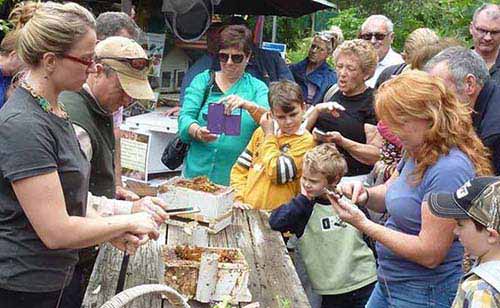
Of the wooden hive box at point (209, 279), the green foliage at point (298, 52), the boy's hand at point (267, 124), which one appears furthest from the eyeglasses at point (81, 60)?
the green foliage at point (298, 52)

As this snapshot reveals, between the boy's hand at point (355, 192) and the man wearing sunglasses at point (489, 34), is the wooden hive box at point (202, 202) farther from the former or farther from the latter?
the man wearing sunglasses at point (489, 34)

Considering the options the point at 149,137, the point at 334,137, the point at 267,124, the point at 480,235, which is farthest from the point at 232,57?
the point at 480,235

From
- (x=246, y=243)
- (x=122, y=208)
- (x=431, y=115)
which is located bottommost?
(x=246, y=243)

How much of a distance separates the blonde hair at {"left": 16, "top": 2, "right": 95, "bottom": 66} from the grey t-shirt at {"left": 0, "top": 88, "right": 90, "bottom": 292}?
131mm

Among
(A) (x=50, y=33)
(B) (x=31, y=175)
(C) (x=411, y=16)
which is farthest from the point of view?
(C) (x=411, y=16)

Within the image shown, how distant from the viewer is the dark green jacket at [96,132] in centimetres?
294

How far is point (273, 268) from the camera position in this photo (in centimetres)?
313

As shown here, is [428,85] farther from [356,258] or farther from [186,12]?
[186,12]

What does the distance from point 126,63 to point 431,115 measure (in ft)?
4.08

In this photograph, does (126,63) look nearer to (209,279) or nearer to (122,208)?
(122,208)

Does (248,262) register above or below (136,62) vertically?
below

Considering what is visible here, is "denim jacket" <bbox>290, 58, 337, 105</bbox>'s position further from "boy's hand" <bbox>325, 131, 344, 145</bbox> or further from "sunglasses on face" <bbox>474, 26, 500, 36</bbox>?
"boy's hand" <bbox>325, 131, 344, 145</bbox>

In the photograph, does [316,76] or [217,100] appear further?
[316,76]

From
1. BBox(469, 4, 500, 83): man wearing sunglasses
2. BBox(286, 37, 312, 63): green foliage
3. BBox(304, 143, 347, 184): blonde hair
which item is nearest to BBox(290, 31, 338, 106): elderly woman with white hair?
BBox(469, 4, 500, 83): man wearing sunglasses
